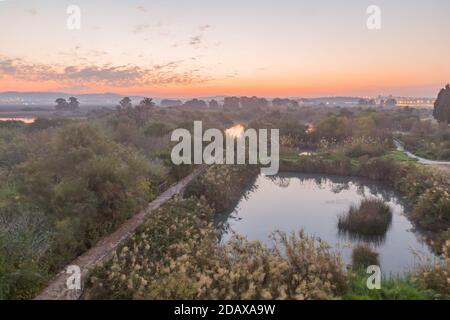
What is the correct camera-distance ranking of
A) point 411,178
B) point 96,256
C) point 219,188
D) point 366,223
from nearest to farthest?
point 96,256 < point 366,223 < point 219,188 < point 411,178

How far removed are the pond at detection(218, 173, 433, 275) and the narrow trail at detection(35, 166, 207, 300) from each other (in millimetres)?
3297

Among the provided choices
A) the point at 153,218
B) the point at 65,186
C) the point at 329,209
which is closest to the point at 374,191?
the point at 329,209

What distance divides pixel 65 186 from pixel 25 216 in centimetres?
148

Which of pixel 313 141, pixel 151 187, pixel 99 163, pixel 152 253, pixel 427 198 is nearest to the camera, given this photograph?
pixel 152 253

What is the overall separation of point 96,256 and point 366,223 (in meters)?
10.2

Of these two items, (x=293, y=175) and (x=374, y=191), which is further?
(x=293, y=175)

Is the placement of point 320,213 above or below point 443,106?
below

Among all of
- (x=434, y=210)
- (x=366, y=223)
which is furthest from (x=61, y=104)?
(x=434, y=210)

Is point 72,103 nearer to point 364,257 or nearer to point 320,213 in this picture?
point 320,213

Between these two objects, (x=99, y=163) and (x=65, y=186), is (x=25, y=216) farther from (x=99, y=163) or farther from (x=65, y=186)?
(x=99, y=163)

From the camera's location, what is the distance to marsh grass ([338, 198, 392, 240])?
1444 centimetres

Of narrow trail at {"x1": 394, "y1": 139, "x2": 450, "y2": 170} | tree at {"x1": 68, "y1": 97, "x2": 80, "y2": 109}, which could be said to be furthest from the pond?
tree at {"x1": 68, "y1": 97, "x2": 80, "y2": 109}

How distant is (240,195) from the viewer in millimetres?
20547

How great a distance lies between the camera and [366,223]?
1466 centimetres
